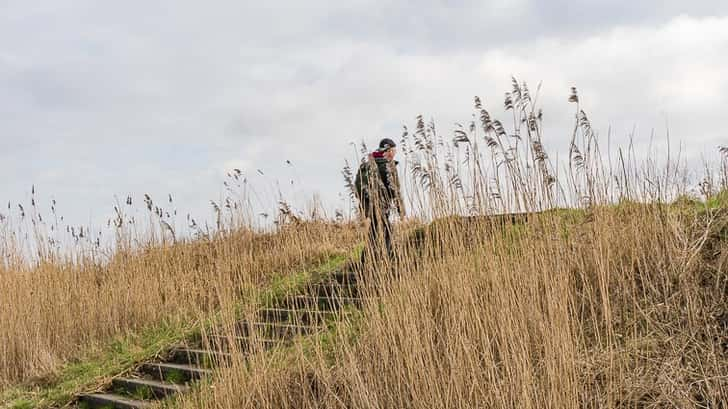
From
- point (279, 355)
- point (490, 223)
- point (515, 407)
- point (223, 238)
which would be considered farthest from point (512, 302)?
point (223, 238)

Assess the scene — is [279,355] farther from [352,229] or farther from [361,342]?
[352,229]

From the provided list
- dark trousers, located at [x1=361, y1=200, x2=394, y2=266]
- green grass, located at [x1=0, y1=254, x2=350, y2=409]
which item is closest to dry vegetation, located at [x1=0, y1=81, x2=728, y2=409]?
dark trousers, located at [x1=361, y1=200, x2=394, y2=266]

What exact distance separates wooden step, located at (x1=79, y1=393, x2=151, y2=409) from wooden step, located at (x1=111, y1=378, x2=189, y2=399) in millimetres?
108

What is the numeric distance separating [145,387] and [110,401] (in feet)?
0.94

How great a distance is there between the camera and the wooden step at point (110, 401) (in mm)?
5185

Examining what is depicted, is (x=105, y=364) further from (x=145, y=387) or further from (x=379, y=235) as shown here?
(x=379, y=235)

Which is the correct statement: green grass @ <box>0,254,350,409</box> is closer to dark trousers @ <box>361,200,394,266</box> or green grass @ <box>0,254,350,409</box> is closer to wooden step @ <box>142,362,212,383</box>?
wooden step @ <box>142,362,212,383</box>

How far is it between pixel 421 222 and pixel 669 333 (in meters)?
1.60

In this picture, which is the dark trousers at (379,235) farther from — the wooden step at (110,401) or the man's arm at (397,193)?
the wooden step at (110,401)

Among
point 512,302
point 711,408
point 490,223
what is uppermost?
point 490,223

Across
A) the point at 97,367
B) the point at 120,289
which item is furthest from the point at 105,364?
the point at 120,289

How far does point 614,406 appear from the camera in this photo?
303cm

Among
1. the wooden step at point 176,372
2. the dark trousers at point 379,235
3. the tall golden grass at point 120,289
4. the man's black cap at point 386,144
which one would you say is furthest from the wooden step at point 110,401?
the man's black cap at point 386,144

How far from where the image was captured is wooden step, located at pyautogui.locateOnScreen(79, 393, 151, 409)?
17.0ft
